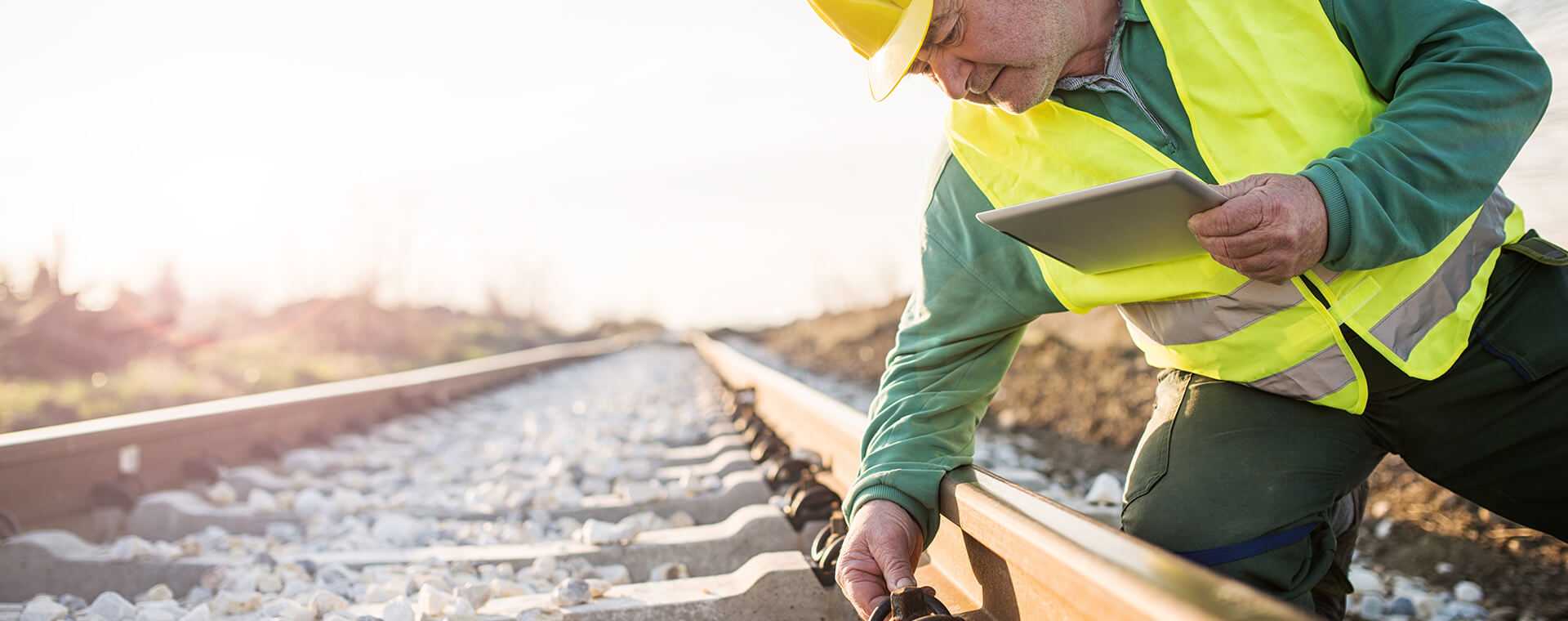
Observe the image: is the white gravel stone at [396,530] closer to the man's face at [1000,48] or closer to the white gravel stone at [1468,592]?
the man's face at [1000,48]

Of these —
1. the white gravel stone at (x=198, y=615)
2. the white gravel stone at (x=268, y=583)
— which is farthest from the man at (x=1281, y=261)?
the white gravel stone at (x=268, y=583)

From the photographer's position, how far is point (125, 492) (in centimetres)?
382

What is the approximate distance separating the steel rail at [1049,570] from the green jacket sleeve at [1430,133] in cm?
58

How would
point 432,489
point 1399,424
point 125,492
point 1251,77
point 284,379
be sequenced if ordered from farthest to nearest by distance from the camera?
point 284,379 < point 432,489 < point 125,492 < point 1399,424 < point 1251,77

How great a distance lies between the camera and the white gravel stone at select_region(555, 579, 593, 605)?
86.7 inches

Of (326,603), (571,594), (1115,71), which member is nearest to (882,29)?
(1115,71)

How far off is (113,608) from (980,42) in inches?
90.2

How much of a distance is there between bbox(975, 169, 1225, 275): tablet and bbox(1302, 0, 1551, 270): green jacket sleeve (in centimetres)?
21

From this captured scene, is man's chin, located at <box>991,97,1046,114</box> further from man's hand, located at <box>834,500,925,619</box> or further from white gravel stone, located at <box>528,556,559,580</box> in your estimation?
white gravel stone, located at <box>528,556,559,580</box>

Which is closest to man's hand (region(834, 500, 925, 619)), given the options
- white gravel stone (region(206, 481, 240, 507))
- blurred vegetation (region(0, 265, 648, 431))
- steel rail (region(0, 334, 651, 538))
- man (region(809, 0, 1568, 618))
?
man (region(809, 0, 1568, 618))

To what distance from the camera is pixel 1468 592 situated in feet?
8.50

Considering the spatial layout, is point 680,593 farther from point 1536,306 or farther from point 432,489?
point 432,489

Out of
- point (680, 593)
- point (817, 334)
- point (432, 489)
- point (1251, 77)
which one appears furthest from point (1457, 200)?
point (817, 334)

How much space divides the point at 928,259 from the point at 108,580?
2.38m
